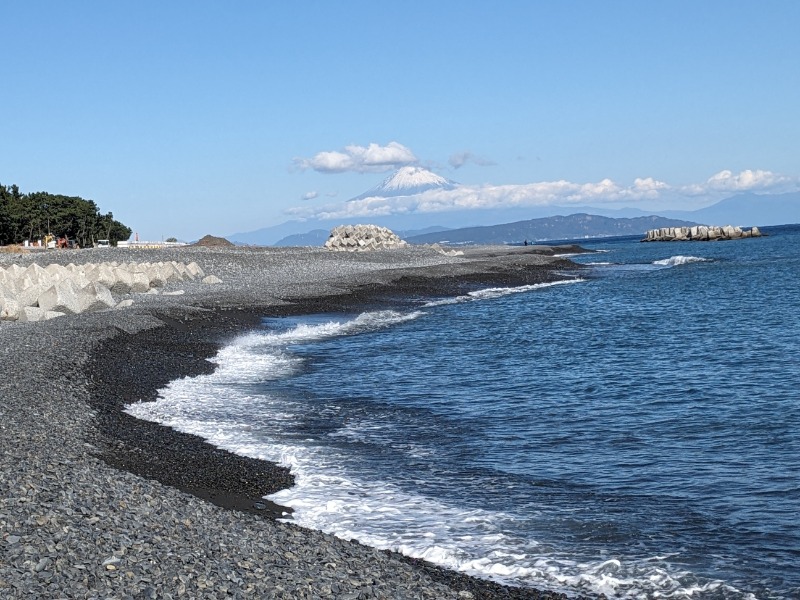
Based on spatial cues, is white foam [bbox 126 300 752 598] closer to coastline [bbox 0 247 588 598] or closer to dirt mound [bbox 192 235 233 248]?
coastline [bbox 0 247 588 598]

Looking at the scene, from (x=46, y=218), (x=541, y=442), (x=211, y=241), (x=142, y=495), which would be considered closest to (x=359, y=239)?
(x=211, y=241)

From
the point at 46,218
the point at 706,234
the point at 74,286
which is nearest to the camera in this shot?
the point at 74,286

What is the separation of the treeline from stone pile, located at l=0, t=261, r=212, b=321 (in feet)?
184

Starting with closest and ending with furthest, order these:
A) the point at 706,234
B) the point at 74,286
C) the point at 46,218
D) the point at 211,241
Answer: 1. the point at 74,286
2. the point at 46,218
3. the point at 211,241
4. the point at 706,234

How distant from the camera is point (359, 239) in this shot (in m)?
108

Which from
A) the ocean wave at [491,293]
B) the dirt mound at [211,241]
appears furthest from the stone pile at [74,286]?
the dirt mound at [211,241]

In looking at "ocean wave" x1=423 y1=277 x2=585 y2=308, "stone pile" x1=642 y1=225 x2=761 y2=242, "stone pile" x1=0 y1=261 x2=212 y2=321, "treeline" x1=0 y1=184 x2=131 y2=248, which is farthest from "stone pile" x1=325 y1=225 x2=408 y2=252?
"stone pile" x1=642 y1=225 x2=761 y2=242

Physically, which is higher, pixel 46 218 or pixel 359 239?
pixel 46 218

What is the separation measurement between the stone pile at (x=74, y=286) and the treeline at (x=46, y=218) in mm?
55942

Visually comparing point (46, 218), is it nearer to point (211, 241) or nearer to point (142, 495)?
point (211, 241)

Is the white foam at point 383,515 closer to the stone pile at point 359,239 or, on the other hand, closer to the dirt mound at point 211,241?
the stone pile at point 359,239

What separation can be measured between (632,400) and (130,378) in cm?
1214

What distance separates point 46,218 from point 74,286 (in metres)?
75.0

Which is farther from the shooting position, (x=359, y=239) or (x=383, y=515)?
(x=359, y=239)
